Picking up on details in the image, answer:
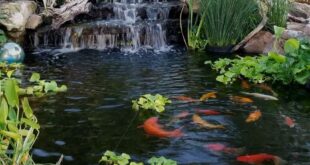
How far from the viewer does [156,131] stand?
5.06 meters

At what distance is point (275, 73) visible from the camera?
7.14 m

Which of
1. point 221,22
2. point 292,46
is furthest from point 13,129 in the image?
point 221,22

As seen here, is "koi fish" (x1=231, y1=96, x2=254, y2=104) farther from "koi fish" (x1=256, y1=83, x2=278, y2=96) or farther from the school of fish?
"koi fish" (x1=256, y1=83, x2=278, y2=96)

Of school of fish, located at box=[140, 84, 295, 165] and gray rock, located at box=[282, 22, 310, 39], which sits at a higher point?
gray rock, located at box=[282, 22, 310, 39]

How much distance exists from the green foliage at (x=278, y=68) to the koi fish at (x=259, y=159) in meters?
2.55

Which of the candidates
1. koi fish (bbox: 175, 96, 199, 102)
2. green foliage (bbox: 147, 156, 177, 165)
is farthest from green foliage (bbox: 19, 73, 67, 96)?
green foliage (bbox: 147, 156, 177, 165)

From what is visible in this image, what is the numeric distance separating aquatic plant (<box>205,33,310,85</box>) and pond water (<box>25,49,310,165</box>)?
0.19 metres

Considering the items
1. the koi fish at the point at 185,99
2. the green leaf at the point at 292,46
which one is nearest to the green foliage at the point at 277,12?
the green leaf at the point at 292,46

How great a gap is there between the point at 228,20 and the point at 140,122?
4.16 meters

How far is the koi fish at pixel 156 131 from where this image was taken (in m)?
5.00

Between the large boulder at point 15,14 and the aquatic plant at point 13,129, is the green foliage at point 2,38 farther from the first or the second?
the aquatic plant at point 13,129

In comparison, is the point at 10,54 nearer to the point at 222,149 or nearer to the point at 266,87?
the point at 266,87

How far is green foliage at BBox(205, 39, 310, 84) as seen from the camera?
6754 millimetres

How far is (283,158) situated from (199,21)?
18.4 feet
